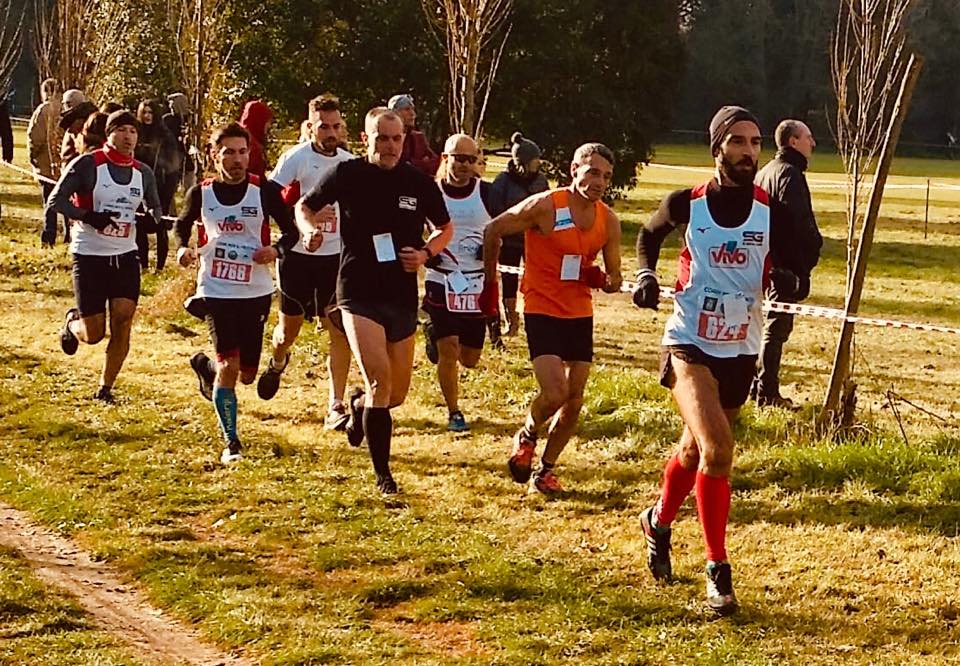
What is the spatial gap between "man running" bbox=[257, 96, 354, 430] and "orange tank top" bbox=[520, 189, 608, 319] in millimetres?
→ 1772

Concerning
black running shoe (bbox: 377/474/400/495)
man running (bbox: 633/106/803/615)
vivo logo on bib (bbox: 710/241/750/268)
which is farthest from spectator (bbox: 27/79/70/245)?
vivo logo on bib (bbox: 710/241/750/268)

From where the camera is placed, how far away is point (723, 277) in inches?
241

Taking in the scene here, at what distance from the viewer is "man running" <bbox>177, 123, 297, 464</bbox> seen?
839 centimetres

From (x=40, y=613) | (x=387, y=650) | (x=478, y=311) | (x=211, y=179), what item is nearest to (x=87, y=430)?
(x=211, y=179)

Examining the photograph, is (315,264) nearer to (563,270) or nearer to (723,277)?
(563,270)

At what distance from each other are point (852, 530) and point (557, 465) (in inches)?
77.2

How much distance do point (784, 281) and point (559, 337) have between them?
1.83 m

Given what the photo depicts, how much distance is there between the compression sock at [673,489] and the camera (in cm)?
653

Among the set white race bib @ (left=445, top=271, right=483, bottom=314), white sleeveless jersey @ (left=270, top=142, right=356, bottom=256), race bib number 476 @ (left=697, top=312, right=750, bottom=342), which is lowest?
white race bib @ (left=445, top=271, right=483, bottom=314)

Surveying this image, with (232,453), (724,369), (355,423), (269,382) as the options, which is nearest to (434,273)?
(269,382)

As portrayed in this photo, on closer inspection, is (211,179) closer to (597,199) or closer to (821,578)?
(597,199)

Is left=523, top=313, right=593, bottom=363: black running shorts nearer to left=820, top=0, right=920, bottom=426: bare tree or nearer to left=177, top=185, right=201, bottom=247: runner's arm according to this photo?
left=820, top=0, right=920, bottom=426: bare tree

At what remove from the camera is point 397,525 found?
7.34 m

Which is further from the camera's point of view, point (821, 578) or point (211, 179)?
point (211, 179)
